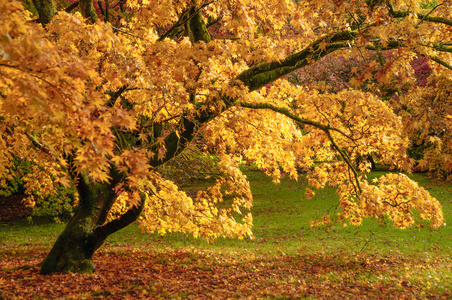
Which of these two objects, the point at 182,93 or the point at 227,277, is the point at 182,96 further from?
the point at 227,277

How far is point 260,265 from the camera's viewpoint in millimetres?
9164

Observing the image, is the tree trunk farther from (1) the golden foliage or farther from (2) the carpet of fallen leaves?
(1) the golden foliage

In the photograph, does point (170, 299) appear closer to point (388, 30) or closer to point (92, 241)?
point (92, 241)

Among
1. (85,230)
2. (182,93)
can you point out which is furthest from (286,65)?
(85,230)

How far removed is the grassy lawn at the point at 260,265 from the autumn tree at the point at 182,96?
2.99ft

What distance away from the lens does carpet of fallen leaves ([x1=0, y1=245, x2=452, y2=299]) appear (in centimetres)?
642

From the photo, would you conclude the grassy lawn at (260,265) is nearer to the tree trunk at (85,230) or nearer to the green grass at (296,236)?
the green grass at (296,236)

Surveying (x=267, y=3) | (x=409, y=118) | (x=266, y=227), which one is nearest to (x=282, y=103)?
(x=267, y=3)

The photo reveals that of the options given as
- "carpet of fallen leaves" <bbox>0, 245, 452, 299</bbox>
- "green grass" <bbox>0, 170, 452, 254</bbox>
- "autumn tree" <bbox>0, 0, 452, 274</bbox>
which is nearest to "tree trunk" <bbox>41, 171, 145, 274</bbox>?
"autumn tree" <bbox>0, 0, 452, 274</bbox>

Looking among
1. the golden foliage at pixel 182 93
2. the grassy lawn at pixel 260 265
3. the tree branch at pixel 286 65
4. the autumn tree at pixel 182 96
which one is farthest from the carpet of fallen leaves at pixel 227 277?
the tree branch at pixel 286 65

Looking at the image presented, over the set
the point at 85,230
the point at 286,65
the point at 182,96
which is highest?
the point at 286,65

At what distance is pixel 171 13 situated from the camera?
21.0 ft

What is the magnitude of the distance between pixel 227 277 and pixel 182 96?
410cm

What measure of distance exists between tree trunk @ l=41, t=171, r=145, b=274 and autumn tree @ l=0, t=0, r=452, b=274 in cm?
2
